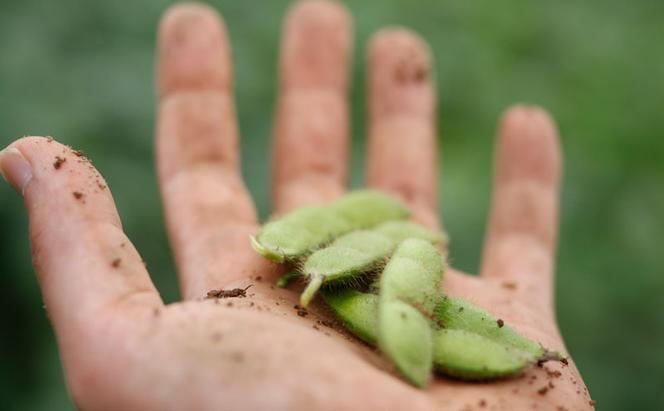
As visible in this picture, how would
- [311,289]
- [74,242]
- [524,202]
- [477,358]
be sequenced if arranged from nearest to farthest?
[74,242]
[477,358]
[311,289]
[524,202]

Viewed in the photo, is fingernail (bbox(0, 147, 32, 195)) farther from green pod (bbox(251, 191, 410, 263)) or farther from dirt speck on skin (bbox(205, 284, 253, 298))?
green pod (bbox(251, 191, 410, 263))

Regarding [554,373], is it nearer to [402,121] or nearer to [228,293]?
[228,293]

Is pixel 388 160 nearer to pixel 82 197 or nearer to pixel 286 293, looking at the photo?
pixel 286 293

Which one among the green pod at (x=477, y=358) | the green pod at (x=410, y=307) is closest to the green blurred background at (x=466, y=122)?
the green pod at (x=410, y=307)

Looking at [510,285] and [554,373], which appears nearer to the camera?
[554,373]

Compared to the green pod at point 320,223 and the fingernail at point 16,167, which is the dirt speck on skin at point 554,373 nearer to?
the green pod at point 320,223

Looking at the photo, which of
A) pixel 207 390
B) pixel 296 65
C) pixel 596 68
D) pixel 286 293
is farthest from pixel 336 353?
pixel 596 68

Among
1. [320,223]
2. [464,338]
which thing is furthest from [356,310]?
[320,223]
